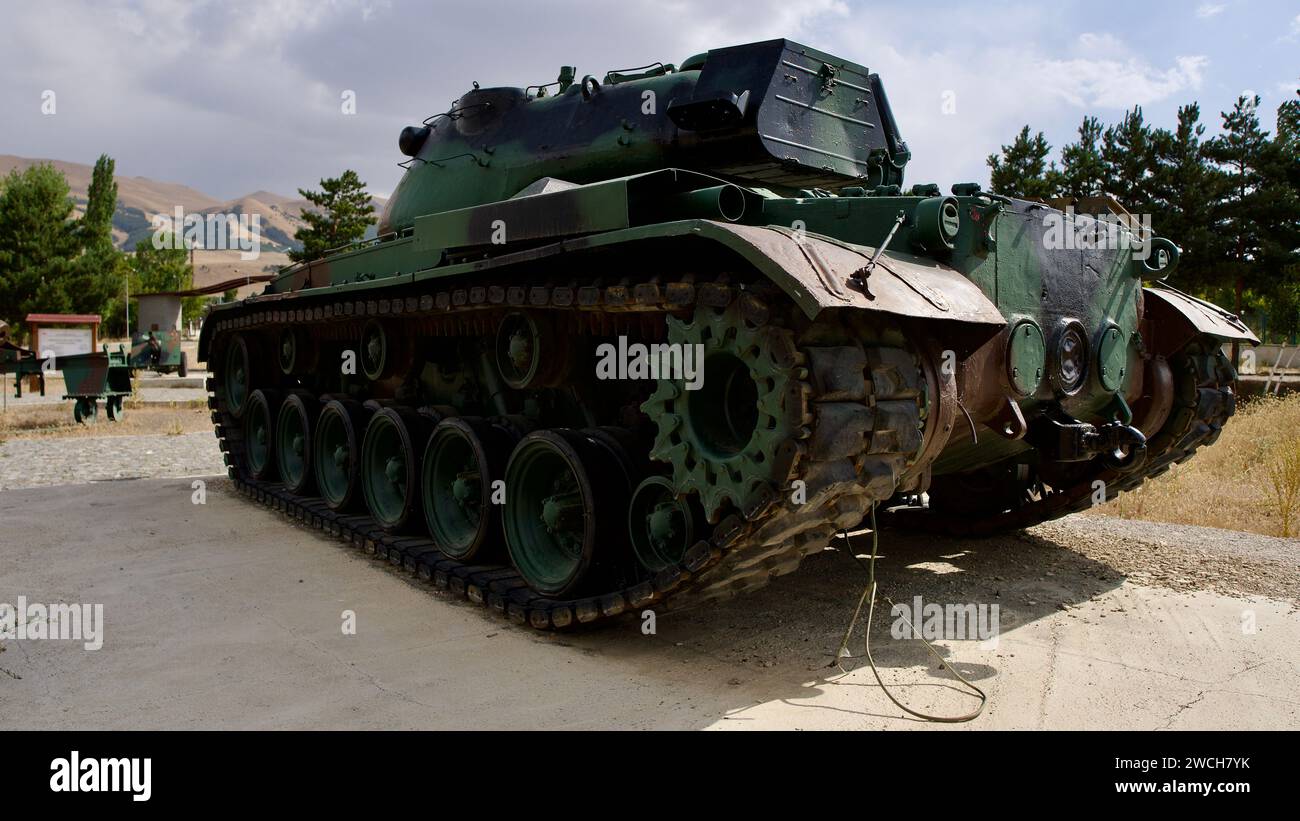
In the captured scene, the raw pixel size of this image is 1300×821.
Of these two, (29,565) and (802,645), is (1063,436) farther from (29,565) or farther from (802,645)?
(29,565)

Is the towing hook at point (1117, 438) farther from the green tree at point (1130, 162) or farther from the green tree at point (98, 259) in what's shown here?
the green tree at point (98, 259)

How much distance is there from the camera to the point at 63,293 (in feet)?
155

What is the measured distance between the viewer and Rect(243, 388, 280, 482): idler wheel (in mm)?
11117

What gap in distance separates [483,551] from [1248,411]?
15.1 m

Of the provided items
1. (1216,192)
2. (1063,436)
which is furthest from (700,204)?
(1216,192)

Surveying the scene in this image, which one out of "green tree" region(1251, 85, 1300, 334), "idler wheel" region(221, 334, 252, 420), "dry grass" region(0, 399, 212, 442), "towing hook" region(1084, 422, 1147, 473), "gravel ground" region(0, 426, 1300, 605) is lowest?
Answer: "gravel ground" region(0, 426, 1300, 605)

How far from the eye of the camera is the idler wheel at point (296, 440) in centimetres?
1027

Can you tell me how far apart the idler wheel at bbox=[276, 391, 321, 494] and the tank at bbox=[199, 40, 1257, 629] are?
267 mm

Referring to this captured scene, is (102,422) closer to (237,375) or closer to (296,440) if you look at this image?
(237,375)

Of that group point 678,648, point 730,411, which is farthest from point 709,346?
point 678,648

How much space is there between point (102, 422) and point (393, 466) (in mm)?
14233

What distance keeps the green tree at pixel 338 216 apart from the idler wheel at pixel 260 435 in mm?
31044

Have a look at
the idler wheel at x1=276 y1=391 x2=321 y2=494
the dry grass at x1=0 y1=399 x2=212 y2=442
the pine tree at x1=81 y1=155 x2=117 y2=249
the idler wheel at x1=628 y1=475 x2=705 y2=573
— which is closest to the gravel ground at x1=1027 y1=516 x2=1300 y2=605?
the idler wheel at x1=628 y1=475 x2=705 y2=573

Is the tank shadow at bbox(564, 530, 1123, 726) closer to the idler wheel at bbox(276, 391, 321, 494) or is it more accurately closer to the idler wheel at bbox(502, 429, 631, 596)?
the idler wheel at bbox(502, 429, 631, 596)
